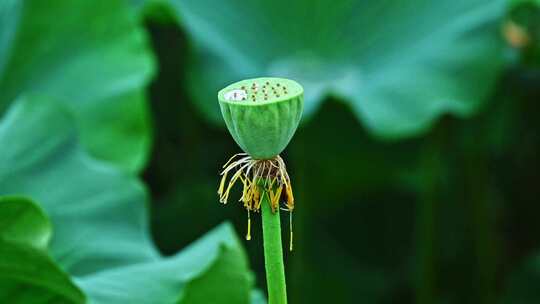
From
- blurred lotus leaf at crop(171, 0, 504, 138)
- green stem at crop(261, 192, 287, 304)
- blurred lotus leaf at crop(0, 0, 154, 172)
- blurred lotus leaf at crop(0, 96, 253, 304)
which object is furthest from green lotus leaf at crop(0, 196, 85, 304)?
blurred lotus leaf at crop(171, 0, 504, 138)

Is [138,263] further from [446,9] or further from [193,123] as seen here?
[193,123]

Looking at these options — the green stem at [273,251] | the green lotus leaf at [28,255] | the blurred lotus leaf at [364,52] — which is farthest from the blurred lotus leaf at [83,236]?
the blurred lotus leaf at [364,52]

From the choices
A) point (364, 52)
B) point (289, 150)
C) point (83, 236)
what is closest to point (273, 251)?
point (83, 236)

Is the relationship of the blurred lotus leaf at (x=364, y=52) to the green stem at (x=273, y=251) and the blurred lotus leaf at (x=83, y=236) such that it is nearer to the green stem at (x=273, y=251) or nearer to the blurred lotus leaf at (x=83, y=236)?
the blurred lotus leaf at (x=83, y=236)

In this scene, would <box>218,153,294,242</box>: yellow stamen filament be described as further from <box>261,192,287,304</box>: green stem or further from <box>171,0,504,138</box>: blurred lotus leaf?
<box>171,0,504,138</box>: blurred lotus leaf

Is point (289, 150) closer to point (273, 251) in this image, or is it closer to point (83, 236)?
point (83, 236)

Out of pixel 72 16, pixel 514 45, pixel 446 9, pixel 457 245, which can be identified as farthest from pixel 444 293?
pixel 72 16
